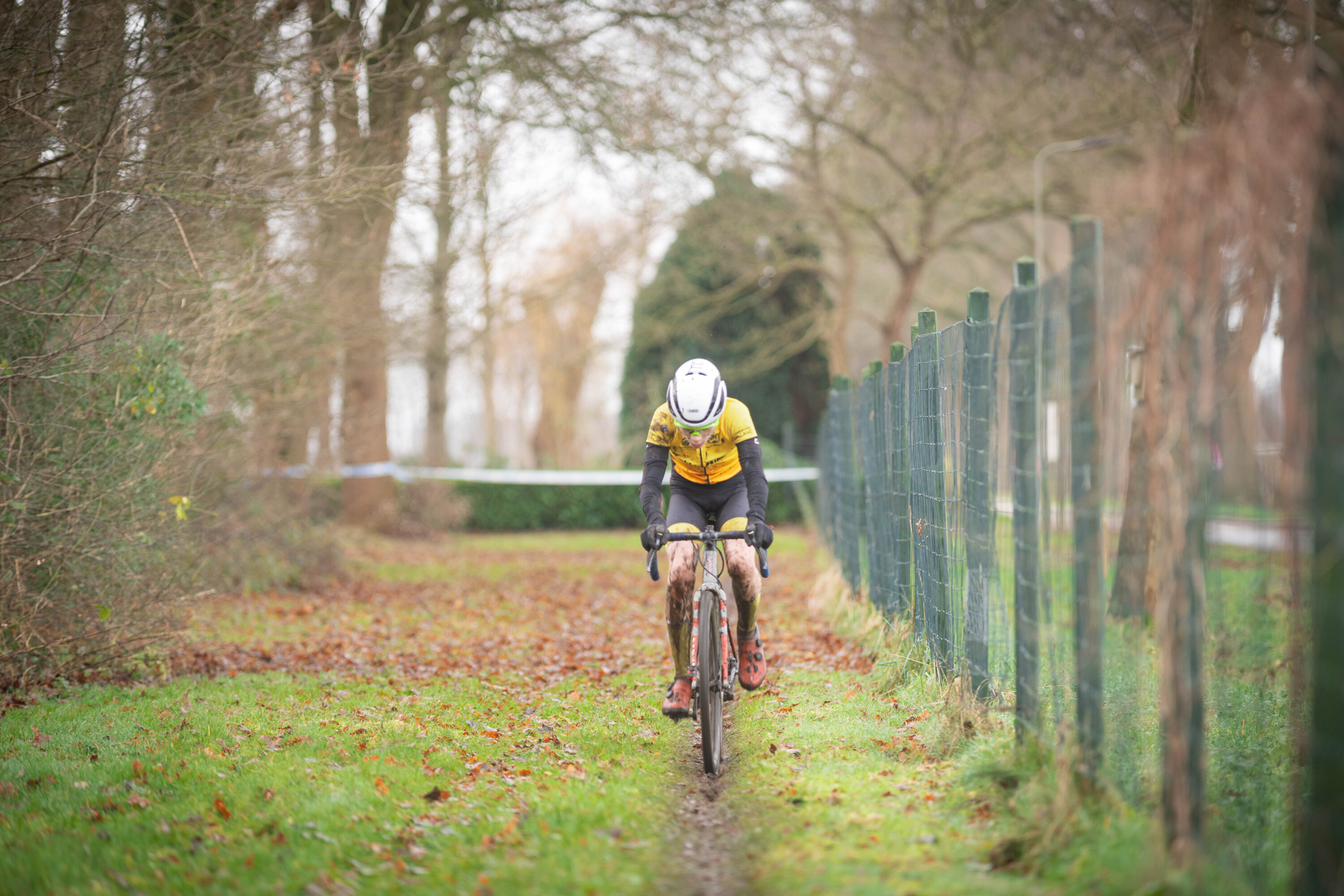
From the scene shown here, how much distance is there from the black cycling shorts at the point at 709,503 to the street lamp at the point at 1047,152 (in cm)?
930

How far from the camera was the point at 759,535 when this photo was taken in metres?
5.95

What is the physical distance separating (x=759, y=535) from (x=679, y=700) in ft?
3.15

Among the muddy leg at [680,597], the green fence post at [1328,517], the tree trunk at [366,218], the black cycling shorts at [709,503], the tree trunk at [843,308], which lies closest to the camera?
the green fence post at [1328,517]

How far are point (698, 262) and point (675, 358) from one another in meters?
2.65

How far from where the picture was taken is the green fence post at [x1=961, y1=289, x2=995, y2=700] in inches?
216

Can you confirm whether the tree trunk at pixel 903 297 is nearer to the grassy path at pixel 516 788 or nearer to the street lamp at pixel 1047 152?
the street lamp at pixel 1047 152

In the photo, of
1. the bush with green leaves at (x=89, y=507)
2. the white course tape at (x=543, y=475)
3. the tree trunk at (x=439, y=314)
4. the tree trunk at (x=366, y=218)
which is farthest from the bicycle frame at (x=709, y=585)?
the white course tape at (x=543, y=475)

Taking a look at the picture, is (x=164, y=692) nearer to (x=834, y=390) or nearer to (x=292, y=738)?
(x=292, y=738)

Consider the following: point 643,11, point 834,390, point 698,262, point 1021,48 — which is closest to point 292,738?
point 834,390

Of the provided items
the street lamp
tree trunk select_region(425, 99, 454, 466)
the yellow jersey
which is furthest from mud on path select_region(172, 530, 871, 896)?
the street lamp

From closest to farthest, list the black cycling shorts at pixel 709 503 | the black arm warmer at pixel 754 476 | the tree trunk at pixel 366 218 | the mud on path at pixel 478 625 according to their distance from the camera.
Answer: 1. the black arm warmer at pixel 754 476
2. the black cycling shorts at pixel 709 503
3. the tree trunk at pixel 366 218
4. the mud on path at pixel 478 625

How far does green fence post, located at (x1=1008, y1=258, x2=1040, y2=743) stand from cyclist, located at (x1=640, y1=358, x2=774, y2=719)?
147 cm

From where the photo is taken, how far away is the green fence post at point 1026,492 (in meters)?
4.59

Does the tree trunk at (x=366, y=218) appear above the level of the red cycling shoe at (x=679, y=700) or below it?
above
